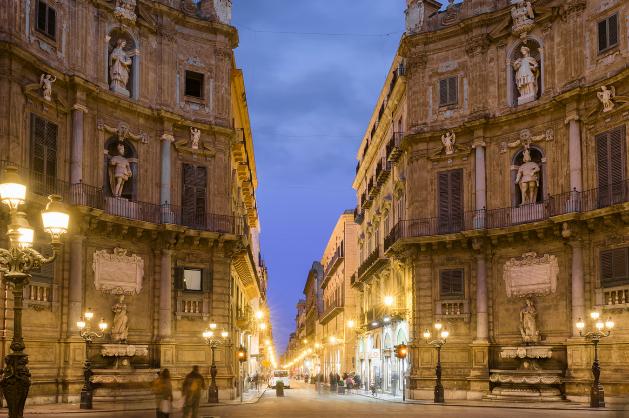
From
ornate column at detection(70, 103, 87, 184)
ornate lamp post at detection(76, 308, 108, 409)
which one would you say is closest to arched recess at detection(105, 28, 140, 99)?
ornate column at detection(70, 103, 87, 184)

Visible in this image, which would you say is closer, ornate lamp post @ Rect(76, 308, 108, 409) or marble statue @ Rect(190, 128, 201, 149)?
ornate lamp post @ Rect(76, 308, 108, 409)

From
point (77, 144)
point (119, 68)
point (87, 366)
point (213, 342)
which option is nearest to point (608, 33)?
point (119, 68)


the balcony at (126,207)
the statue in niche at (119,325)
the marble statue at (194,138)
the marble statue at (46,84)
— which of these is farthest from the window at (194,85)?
the statue in niche at (119,325)

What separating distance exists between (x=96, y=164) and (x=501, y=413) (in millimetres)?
17803

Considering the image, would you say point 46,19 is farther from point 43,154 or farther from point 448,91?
point 448,91

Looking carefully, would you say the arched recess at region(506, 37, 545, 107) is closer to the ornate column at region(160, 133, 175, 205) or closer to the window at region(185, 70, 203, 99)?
the window at region(185, 70, 203, 99)

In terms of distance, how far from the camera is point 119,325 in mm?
32375

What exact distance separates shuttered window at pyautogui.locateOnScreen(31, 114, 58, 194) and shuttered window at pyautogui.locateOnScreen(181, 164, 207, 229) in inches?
273

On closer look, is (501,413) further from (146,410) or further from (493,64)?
(493,64)

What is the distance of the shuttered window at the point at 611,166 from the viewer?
30703 millimetres

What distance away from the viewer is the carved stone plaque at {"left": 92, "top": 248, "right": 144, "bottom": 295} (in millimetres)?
32125

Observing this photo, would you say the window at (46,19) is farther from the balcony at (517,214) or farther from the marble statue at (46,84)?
the balcony at (517,214)

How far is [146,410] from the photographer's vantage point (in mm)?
28484

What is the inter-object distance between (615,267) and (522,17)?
37.8 feet
